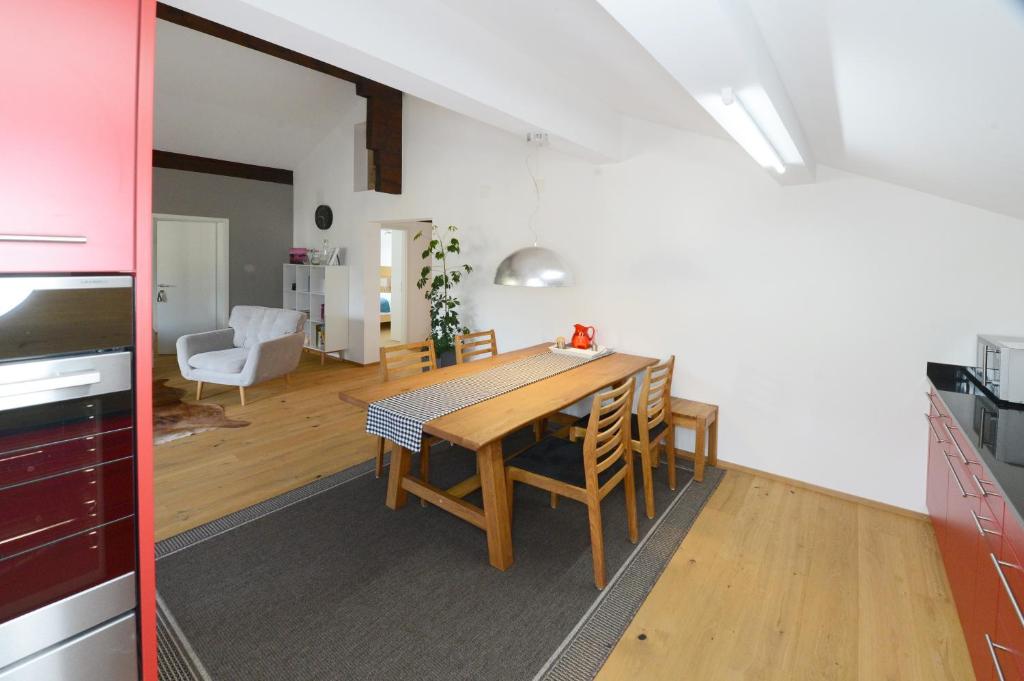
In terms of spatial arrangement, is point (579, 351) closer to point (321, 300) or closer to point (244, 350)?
point (244, 350)

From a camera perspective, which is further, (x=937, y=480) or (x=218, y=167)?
(x=218, y=167)

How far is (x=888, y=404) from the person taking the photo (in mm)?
3033

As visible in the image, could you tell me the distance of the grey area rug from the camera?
6.00 ft

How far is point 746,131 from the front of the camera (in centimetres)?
216

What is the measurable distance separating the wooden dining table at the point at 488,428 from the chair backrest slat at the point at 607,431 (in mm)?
264

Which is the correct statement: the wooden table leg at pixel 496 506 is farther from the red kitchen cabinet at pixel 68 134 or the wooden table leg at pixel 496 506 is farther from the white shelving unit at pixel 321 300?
the white shelving unit at pixel 321 300

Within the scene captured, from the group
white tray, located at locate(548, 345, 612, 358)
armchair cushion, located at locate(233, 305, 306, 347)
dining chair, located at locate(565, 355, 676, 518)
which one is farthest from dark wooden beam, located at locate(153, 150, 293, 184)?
dining chair, located at locate(565, 355, 676, 518)

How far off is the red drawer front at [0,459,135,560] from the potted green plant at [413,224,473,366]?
3831 mm

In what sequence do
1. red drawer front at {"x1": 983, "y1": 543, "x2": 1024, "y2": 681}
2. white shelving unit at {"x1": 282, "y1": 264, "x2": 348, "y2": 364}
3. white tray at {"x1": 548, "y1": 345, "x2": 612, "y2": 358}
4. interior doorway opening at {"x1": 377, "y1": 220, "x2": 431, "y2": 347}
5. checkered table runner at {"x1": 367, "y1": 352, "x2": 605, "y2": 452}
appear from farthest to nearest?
1. interior doorway opening at {"x1": 377, "y1": 220, "x2": 431, "y2": 347}
2. white shelving unit at {"x1": 282, "y1": 264, "x2": 348, "y2": 364}
3. white tray at {"x1": 548, "y1": 345, "x2": 612, "y2": 358}
4. checkered table runner at {"x1": 367, "y1": 352, "x2": 605, "y2": 452}
5. red drawer front at {"x1": 983, "y1": 543, "x2": 1024, "y2": 681}

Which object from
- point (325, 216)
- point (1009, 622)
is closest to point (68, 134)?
point (1009, 622)

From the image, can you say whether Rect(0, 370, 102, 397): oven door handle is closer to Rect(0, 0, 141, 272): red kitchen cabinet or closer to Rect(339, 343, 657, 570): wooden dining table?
Rect(0, 0, 141, 272): red kitchen cabinet

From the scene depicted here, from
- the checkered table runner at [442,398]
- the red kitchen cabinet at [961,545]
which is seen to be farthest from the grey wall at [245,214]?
the red kitchen cabinet at [961,545]

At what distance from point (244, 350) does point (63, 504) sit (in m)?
4.53

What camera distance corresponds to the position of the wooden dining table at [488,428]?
2.20m
